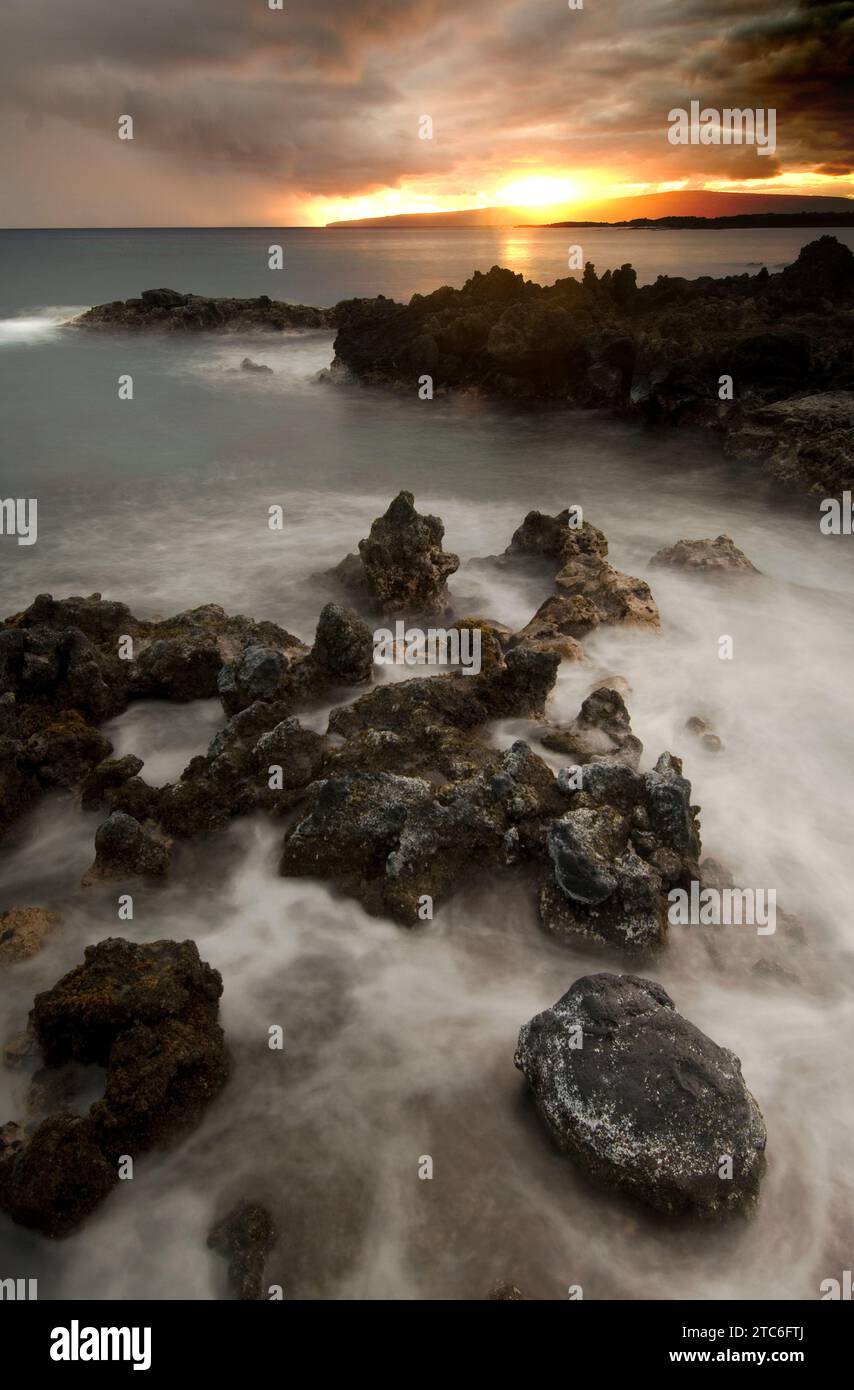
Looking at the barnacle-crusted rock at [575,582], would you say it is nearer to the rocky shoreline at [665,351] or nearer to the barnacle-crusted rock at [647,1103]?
the barnacle-crusted rock at [647,1103]

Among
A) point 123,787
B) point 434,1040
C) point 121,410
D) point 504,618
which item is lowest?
point 434,1040

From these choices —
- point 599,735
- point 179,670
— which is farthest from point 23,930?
point 599,735

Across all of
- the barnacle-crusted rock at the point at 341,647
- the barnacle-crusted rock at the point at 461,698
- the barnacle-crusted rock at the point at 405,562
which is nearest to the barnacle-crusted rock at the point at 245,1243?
the barnacle-crusted rock at the point at 461,698

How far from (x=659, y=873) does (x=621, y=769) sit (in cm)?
104

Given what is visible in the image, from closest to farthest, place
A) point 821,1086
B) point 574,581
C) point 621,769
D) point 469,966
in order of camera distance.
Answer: point 821,1086 < point 469,966 < point 621,769 < point 574,581

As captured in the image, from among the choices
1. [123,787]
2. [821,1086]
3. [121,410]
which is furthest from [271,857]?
[121,410]

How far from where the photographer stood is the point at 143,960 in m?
5.70

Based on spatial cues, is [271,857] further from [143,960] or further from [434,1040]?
[434,1040]

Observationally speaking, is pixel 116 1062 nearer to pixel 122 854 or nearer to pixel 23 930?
pixel 23 930

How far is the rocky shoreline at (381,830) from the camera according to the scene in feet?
15.5

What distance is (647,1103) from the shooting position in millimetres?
4730

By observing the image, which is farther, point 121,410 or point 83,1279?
point 121,410

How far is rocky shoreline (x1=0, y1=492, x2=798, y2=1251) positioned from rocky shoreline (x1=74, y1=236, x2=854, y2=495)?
398 inches

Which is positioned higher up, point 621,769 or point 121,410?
point 121,410
